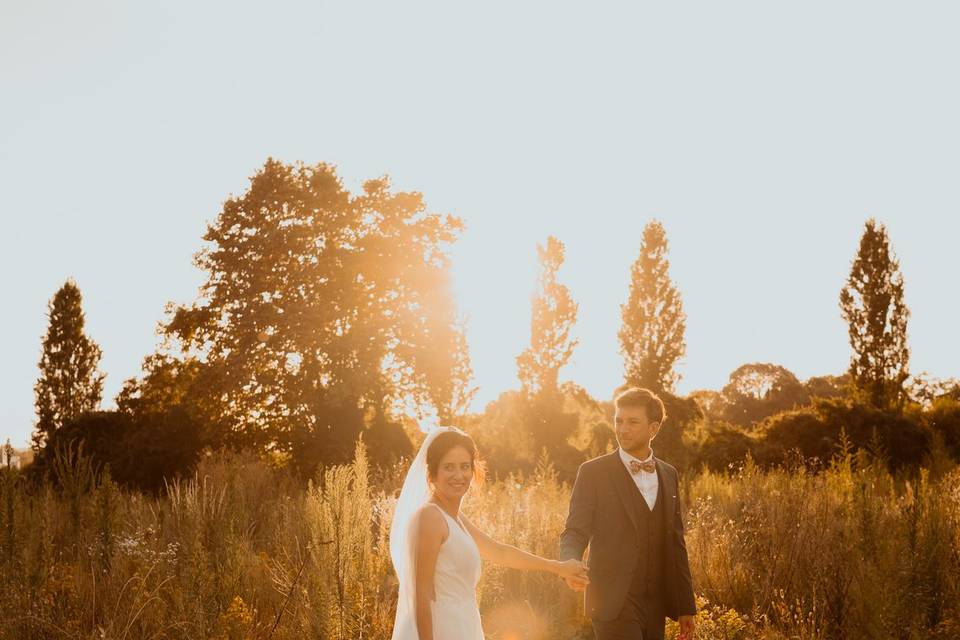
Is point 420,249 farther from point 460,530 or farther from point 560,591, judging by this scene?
point 460,530

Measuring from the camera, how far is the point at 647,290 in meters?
36.1

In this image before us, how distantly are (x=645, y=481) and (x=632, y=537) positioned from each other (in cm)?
34

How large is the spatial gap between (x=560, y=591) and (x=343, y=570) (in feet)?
14.5

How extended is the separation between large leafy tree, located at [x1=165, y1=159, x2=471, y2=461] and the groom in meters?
17.2

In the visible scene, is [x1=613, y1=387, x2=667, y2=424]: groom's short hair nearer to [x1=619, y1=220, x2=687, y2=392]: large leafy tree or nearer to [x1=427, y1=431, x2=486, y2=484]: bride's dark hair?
[x1=427, y1=431, x2=486, y2=484]: bride's dark hair

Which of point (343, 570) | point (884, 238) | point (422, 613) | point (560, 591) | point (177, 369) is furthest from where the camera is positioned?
point (884, 238)

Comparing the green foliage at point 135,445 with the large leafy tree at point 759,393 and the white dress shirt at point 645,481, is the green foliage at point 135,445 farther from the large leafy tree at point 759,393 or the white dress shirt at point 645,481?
the large leafy tree at point 759,393

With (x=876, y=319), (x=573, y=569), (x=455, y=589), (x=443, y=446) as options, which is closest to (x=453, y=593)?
(x=455, y=589)

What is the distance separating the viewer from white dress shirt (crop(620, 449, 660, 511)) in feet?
14.9

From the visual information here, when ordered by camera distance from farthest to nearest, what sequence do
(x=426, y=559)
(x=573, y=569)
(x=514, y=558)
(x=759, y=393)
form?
(x=759, y=393) → (x=514, y=558) → (x=573, y=569) → (x=426, y=559)

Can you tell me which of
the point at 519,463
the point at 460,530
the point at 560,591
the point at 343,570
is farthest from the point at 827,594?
the point at 519,463

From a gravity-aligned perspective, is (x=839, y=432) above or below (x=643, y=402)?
below

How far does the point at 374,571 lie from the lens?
7.51m

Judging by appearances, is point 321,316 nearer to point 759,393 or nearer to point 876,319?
point 876,319
